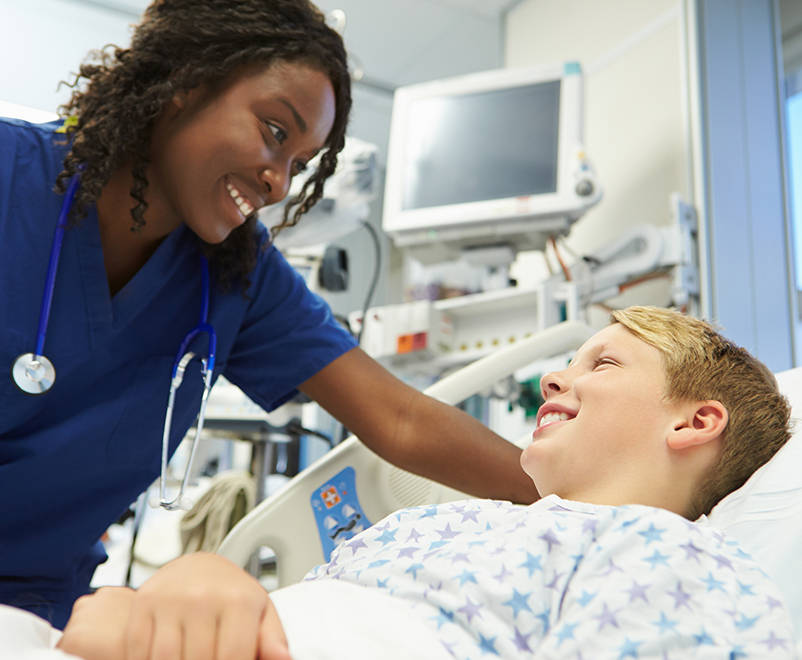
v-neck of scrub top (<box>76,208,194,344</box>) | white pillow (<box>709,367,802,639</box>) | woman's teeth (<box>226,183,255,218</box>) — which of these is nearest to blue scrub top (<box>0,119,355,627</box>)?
v-neck of scrub top (<box>76,208,194,344</box>)

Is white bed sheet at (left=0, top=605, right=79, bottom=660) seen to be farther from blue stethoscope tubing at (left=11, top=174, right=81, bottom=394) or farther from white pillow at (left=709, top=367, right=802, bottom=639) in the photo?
white pillow at (left=709, top=367, right=802, bottom=639)

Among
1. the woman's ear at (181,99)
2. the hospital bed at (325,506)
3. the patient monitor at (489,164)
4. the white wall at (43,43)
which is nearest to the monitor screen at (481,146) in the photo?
the patient monitor at (489,164)

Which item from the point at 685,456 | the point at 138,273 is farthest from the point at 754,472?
the point at 138,273

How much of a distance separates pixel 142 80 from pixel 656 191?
5.49 feet

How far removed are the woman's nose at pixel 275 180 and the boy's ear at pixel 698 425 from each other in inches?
25.2

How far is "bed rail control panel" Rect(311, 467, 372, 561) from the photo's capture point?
1131mm

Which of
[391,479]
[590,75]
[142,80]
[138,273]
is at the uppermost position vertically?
[590,75]

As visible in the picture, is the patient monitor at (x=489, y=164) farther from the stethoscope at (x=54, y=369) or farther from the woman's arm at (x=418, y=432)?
the stethoscope at (x=54, y=369)

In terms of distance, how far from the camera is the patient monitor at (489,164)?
192cm

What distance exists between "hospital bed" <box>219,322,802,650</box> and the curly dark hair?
50 centimetres

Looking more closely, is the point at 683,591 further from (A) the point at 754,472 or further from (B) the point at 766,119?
(B) the point at 766,119

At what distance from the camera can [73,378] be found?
3.20 ft

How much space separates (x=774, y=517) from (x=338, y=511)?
0.64 metres

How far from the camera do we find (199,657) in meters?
0.49
